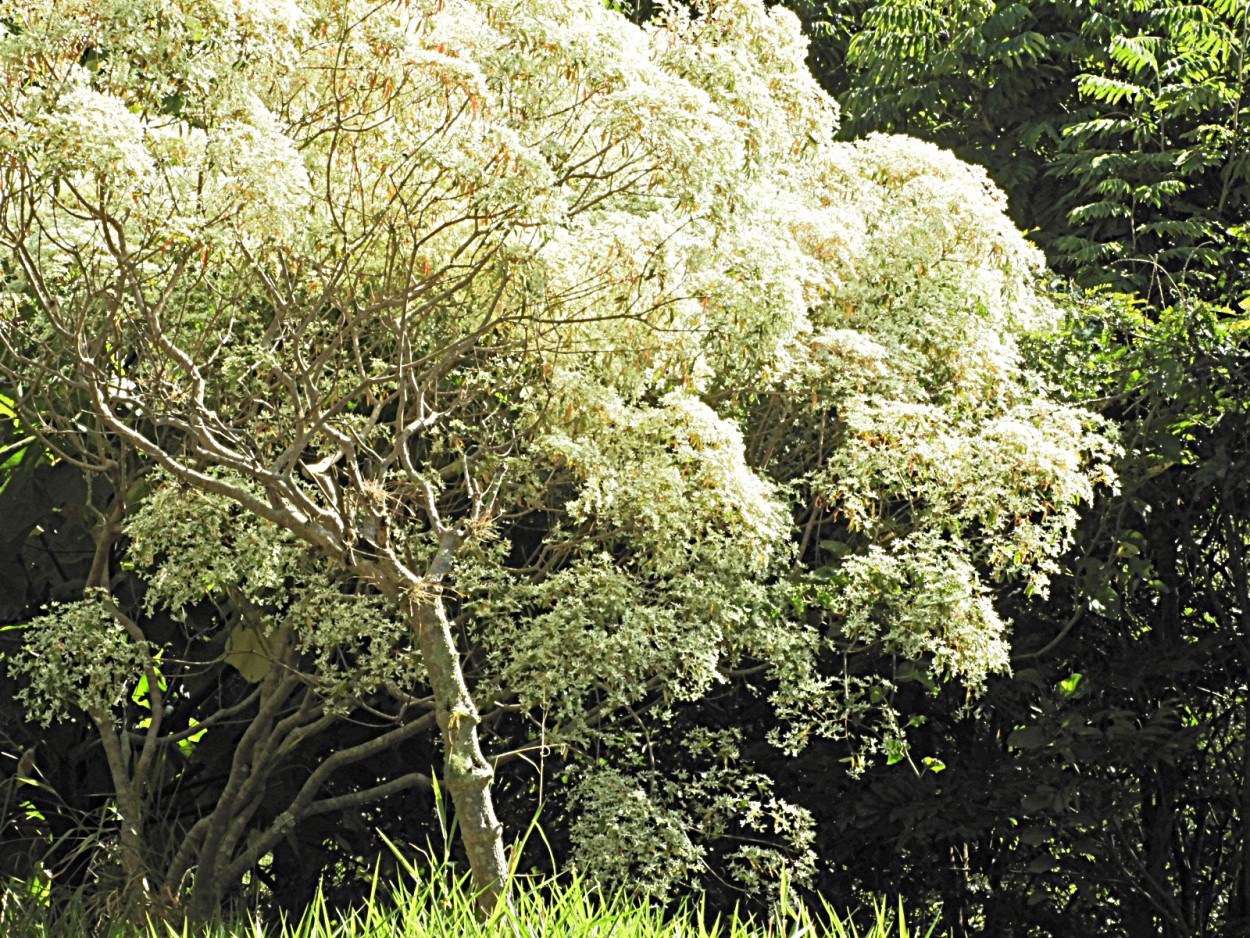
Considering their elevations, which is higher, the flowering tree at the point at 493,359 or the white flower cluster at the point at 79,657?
the flowering tree at the point at 493,359

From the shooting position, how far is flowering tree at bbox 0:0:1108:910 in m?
4.09

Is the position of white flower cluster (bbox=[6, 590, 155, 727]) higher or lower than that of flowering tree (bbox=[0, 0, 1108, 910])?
lower

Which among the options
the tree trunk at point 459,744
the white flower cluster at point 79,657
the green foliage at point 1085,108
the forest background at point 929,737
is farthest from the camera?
the green foliage at point 1085,108

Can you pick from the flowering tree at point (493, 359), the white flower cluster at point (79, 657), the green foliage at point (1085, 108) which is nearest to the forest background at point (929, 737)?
the flowering tree at point (493, 359)

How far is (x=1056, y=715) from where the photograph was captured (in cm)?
599

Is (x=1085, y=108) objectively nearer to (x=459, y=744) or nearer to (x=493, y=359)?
(x=493, y=359)

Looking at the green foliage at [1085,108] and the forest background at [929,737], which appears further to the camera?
the green foliage at [1085,108]

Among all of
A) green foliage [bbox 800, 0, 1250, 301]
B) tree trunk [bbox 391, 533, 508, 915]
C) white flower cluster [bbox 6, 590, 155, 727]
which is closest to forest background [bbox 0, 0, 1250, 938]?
white flower cluster [bbox 6, 590, 155, 727]

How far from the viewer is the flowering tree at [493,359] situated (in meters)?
4.09

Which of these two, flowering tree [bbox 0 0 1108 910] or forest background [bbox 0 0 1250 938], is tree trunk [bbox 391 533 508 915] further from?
forest background [bbox 0 0 1250 938]

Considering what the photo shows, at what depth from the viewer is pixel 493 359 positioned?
16.7 feet

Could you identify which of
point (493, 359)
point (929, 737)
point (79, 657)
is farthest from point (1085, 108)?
point (79, 657)

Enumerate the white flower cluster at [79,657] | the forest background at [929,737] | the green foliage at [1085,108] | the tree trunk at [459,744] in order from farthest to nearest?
the green foliage at [1085,108] < the forest background at [929,737] < the white flower cluster at [79,657] < the tree trunk at [459,744]

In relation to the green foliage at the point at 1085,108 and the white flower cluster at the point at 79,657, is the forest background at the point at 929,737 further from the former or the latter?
the green foliage at the point at 1085,108
